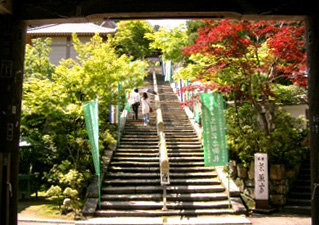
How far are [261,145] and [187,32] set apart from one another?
44.7ft

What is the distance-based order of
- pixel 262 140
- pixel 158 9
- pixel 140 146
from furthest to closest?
pixel 140 146 < pixel 262 140 < pixel 158 9

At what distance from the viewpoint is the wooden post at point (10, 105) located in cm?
406

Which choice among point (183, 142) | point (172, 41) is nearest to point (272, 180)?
point (183, 142)

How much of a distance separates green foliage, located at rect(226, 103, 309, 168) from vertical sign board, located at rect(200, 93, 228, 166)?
113cm

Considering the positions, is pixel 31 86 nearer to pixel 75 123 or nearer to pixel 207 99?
pixel 75 123

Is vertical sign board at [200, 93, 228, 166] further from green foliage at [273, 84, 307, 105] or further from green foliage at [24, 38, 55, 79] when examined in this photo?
green foliage at [24, 38, 55, 79]

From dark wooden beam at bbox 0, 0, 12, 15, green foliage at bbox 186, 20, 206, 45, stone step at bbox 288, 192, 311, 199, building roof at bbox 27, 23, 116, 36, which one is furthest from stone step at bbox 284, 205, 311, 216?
building roof at bbox 27, 23, 116, 36

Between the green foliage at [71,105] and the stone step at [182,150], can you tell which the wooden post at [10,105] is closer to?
the green foliage at [71,105]

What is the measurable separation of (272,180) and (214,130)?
7.62 ft

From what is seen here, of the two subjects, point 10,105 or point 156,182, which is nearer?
point 10,105

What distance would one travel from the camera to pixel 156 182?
1058cm

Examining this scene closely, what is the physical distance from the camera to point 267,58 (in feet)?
35.6

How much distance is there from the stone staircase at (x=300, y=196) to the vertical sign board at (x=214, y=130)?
2397 mm

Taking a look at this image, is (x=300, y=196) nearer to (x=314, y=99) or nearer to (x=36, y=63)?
(x=314, y=99)
